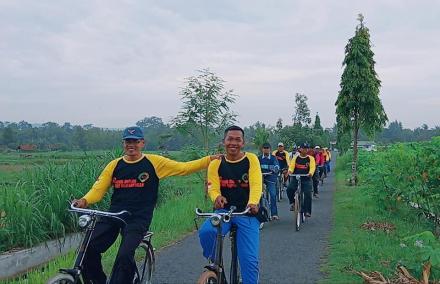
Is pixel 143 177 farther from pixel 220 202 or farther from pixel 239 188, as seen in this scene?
pixel 239 188

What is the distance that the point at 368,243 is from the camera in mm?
9086

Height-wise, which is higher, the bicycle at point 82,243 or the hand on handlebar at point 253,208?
the hand on handlebar at point 253,208

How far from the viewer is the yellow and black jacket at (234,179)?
18.1ft

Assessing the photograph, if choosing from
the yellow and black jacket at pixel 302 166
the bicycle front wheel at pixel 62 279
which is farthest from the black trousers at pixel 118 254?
the yellow and black jacket at pixel 302 166

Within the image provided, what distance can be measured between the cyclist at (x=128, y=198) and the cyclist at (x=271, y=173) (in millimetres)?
6919

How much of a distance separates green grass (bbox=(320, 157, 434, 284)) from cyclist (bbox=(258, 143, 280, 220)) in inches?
58.0

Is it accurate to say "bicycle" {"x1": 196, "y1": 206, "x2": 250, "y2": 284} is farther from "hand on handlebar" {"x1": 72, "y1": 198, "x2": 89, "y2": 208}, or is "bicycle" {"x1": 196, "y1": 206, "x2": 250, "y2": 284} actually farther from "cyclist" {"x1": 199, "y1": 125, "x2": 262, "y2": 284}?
"hand on handlebar" {"x1": 72, "y1": 198, "x2": 89, "y2": 208}

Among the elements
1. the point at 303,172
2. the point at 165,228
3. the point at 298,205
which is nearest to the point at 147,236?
the point at 165,228

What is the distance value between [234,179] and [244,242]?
2.19 ft

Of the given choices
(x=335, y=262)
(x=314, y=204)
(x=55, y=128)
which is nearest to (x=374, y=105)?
(x=314, y=204)

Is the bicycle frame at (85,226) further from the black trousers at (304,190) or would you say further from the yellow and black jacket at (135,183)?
the black trousers at (304,190)

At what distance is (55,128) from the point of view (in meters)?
71.4

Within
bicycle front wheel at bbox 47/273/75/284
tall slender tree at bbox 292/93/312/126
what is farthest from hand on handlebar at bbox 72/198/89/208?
tall slender tree at bbox 292/93/312/126

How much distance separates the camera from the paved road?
23.8ft
